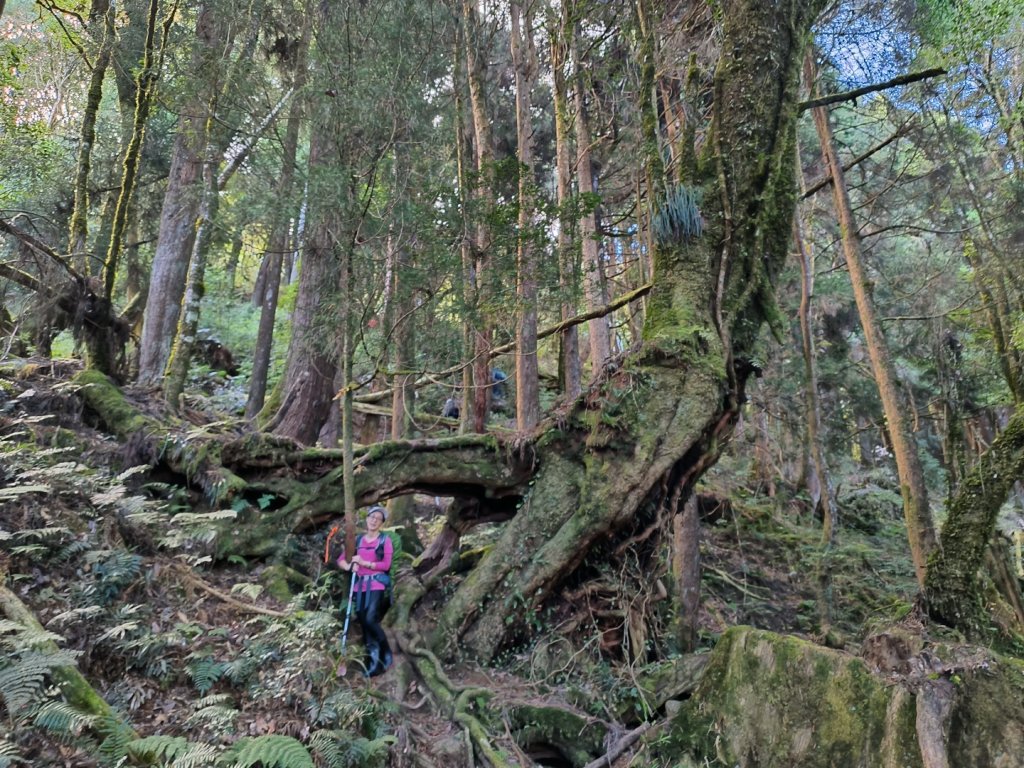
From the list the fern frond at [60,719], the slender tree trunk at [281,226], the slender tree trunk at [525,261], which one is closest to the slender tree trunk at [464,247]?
the slender tree trunk at [525,261]

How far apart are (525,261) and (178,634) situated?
5.16 meters

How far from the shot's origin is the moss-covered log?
15.8 feet

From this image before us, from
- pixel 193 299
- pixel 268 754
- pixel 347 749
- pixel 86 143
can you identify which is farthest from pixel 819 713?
pixel 86 143

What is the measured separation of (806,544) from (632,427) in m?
7.22

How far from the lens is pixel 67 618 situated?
3846mm

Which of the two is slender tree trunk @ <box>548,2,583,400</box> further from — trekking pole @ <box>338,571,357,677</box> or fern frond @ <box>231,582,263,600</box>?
fern frond @ <box>231,582,263,600</box>

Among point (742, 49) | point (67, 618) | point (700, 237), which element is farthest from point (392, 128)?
point (67, 618)

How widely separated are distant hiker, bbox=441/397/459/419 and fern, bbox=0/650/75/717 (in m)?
9.74

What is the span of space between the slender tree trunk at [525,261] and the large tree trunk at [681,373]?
3.69 ft

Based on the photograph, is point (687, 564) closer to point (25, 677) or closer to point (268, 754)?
point (268, 754)

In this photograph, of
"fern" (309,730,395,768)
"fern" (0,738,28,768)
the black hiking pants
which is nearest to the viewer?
"fern" (0,738,28,768)

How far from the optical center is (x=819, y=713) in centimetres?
396

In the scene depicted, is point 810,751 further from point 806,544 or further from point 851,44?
point 851,44

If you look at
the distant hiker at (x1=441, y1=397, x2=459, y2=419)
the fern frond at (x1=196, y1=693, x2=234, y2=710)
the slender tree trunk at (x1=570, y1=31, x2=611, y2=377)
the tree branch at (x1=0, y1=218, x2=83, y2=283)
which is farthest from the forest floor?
the distant hiker at (x1=441, y1=397, x2=459, y2=419)
